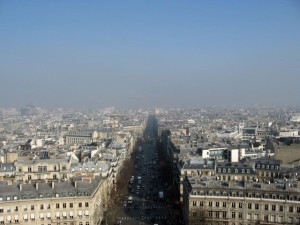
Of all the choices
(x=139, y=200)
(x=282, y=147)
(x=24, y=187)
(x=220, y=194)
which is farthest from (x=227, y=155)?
(x=24, y=187)

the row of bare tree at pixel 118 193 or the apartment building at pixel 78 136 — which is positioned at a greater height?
the apartment building at pixel 78 136

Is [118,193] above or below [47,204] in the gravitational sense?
below

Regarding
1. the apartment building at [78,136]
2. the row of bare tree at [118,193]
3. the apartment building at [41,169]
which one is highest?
the apartment building at [41,169]

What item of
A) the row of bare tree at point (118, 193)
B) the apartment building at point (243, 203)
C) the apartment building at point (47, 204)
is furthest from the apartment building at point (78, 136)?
the apartment building at point (243, 203)

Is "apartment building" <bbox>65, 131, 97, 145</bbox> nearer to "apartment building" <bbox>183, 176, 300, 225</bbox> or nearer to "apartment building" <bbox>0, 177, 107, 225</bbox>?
"apartment building" <bbox>0, 177, 107, 225</bbox>

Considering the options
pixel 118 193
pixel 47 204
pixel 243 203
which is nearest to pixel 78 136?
pixel 118 193

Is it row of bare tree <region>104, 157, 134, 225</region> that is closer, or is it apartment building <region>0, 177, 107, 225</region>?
apartment building <region>0, 177, 107, 225</region>

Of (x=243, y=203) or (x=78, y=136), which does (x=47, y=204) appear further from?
(x=78, y=136)

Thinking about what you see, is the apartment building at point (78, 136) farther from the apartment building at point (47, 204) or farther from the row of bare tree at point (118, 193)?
the apartment building at point (47, 204)

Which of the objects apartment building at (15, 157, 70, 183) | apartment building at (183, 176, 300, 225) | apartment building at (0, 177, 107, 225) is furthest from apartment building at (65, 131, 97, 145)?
apartment building at (183, 176, 300, 225)

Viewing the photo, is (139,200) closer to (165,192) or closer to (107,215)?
(165,192)

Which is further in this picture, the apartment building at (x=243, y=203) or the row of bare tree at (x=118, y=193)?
the row of bare tree at (x=118, y=193)
